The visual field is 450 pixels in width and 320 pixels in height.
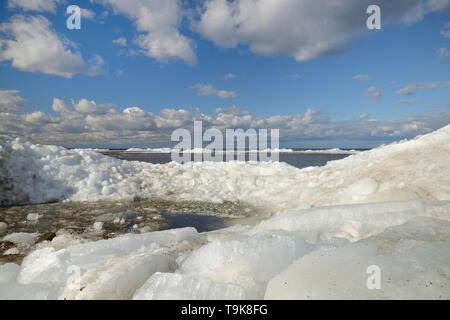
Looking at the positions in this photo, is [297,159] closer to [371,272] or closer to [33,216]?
[33,216]

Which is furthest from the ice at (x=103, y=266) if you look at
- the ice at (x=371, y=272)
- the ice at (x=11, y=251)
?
the ice at (x=11, y=251)

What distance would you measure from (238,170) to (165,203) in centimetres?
552

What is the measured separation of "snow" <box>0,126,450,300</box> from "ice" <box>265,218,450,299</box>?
1cm

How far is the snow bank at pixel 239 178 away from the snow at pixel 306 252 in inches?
2.9

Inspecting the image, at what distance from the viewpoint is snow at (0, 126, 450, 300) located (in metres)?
3.75

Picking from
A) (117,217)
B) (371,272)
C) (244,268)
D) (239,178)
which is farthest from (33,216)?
(371,272)

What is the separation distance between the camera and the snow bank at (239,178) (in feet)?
30.6

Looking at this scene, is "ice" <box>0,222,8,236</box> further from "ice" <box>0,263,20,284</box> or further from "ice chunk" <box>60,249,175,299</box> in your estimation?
"ice chunk" <box>60,249,175,299</box>

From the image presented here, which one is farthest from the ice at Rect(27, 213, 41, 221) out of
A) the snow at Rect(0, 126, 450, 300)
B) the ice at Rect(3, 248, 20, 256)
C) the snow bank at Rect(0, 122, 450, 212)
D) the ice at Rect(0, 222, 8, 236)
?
the ice at Rect(3, 248, 20, 256)

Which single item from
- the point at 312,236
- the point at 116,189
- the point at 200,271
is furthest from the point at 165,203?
the point at 200,271

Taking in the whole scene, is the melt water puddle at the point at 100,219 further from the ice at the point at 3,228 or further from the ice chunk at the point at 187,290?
the ice chunk at the point at 187,290

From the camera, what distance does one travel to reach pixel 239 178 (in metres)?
17.4

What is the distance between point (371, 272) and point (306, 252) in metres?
1.02
